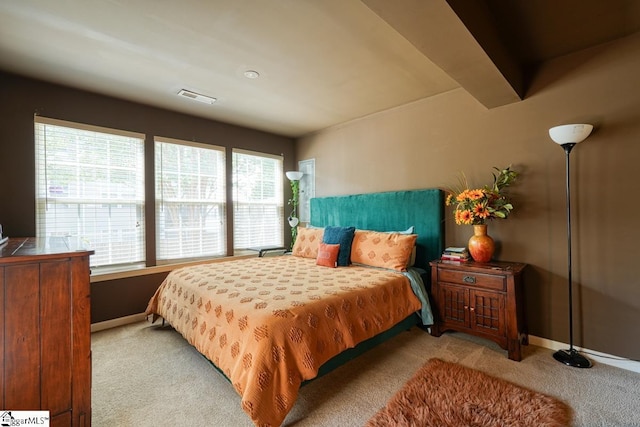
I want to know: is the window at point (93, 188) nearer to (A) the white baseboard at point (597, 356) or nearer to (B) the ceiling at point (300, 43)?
(B) the ceiling at point (300, 43)

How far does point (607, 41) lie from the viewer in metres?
2.24

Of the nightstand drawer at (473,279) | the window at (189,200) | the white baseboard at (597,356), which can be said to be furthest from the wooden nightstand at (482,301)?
the window at (189,200)

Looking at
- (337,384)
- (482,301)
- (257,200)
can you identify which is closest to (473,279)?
(482,301)

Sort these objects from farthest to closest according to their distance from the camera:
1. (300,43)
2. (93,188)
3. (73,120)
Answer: (93,188), (73,120), (300,43)

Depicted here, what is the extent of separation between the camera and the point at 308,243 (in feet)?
12.2

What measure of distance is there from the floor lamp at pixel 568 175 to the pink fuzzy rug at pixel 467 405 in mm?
690

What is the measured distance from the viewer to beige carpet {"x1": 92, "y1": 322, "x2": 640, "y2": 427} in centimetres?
169

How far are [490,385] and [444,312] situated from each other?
34.4 inches

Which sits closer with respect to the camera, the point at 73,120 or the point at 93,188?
the point at 73,120

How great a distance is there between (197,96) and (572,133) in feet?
11.9

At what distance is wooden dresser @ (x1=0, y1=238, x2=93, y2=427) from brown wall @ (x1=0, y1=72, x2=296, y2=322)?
1.97m

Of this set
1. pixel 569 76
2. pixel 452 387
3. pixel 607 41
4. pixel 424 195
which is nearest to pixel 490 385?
pixel 452 387

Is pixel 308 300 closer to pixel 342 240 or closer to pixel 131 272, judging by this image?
pixel 342 240

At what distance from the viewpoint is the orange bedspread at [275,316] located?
61.6 inches
